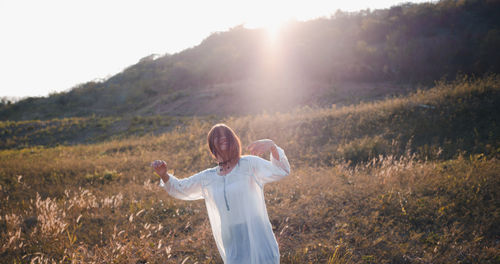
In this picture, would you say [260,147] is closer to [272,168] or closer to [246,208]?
[272,168]

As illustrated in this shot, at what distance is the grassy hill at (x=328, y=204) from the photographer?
146 inches

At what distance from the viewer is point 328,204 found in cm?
493

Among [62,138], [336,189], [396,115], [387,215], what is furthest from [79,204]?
[62,138]

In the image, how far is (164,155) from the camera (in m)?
11.5

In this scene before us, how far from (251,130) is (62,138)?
15554mm

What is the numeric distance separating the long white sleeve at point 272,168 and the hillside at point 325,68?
1865 cm

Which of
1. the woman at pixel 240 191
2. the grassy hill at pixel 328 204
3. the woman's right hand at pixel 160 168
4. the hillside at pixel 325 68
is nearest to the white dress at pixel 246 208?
the woman at pixel 240 191

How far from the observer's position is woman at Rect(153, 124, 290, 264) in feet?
7.68

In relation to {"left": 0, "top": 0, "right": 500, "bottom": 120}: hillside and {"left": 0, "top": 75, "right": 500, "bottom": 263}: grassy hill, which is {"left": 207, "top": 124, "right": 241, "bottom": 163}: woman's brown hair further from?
{"left": 0, "top": 0, "right": 500, "bottom": 120}: hillside

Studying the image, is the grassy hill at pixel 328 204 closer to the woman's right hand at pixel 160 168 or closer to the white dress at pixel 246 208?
the white dress at pixel 246 208

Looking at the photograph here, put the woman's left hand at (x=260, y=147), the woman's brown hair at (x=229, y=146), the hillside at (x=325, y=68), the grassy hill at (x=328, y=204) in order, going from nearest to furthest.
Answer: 1. the woman's left hand at (x=260, y=147)
2. the woman's brown hair at (x=229, y=146)
3. the grassy hill at (x=328, y=204)
4. the hillside at (x=325, y=68)

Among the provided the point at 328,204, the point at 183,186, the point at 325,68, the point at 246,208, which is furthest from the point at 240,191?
the point at 325,68

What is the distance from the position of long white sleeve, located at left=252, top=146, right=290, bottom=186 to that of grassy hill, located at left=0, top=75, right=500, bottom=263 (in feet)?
3.95

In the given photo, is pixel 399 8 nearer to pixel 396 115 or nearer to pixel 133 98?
pixel 396 115
